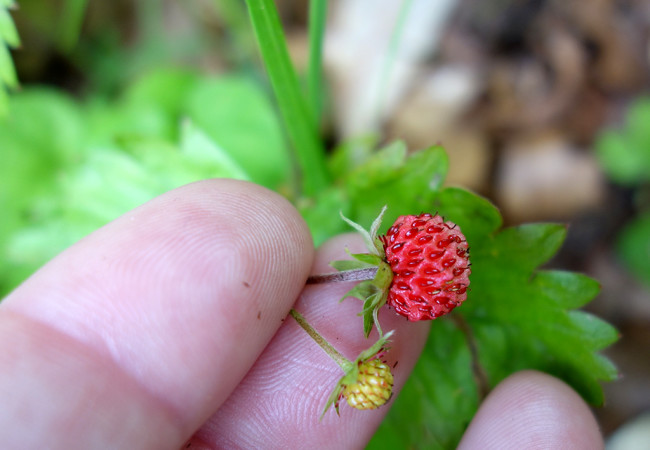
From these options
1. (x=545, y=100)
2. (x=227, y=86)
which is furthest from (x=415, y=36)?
(x=227, y=86)

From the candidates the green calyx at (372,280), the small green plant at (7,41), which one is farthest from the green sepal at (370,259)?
the small green plant at (7,41)

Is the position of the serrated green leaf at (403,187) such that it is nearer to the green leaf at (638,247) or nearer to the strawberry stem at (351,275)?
the strawberry stem at (351,275)

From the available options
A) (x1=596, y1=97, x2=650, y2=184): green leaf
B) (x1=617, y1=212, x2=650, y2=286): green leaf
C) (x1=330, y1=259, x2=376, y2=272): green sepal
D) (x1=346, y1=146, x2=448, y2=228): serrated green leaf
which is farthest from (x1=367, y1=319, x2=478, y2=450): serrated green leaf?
(x1=596, y1=97, x2=650, y2=184): green leaf

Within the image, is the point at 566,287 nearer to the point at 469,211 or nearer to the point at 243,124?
the point at 469,211

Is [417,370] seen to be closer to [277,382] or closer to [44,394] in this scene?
[277,382]

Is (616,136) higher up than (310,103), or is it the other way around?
(310,103)

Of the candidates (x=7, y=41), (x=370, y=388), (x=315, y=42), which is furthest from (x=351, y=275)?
(x=7, y=41)
